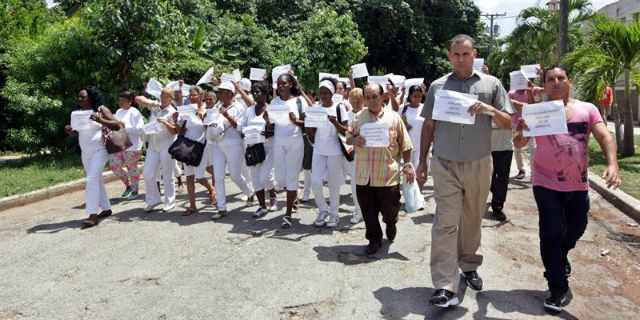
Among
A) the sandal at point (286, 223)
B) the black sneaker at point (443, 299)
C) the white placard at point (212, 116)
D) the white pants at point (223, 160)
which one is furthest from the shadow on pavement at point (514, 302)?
the white placard at point (212, 116)

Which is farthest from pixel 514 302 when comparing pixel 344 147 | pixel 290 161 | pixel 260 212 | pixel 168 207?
pixel 168 207

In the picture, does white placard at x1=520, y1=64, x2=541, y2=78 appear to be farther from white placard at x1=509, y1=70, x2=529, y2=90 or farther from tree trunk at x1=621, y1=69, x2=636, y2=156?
tree trunk at x1=621, y1=69, x2=636, y2=156

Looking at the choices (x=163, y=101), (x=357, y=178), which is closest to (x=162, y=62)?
(x=163, y=101)

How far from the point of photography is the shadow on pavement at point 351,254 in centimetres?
524

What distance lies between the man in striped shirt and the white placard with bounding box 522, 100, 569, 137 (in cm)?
138

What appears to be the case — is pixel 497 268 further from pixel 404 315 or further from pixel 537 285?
pixel 404 315

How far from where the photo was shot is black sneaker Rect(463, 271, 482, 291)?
438 cm

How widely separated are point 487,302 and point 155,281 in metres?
2.92

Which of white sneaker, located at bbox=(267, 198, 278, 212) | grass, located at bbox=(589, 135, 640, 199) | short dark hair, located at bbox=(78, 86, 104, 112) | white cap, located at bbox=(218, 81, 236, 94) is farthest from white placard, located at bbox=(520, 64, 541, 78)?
short dark hair, located at bbox=(78, 86, 104, 112)

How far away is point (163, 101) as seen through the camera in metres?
7.60

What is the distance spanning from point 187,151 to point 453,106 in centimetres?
429

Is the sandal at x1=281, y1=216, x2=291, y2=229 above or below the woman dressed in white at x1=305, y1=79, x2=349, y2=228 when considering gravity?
below

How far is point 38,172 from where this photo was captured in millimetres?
11148

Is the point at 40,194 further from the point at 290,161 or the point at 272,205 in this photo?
the point at 290,161
